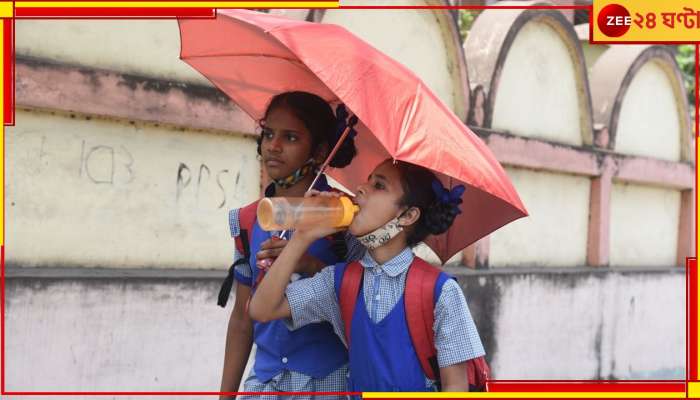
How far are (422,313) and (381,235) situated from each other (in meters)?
0.24

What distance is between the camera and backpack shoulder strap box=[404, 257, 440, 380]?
2.38 m

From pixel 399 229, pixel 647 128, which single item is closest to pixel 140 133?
pixel 399 229

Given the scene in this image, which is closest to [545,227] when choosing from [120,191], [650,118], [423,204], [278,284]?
[650,118]

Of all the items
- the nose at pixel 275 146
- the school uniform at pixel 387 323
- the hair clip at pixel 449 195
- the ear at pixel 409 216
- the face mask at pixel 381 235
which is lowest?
the school uniform at pixel 387 323

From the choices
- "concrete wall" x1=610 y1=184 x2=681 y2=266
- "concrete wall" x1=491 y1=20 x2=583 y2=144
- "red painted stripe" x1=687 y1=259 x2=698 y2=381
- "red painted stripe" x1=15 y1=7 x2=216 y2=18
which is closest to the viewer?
"red painted stripe" x1=15 y1=7 x2=216 y2=18

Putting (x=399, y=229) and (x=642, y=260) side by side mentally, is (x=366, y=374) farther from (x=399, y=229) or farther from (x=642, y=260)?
(x=642, y=260)

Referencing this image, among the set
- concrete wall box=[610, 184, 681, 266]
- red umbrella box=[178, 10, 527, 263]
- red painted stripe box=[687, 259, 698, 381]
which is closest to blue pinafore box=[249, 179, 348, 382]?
red umbrella box=[178, 10, 527, 263]

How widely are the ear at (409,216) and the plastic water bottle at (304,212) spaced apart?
0.15 m

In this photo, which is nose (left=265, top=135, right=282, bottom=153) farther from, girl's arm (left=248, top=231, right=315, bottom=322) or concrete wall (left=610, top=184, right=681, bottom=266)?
concrete wall (left=610, top=184, right=681, bottom=266)

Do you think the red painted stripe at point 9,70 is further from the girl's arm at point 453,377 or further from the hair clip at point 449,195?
the girl's arm at point 453,377

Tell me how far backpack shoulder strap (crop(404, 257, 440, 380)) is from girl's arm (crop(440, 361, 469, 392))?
47 millimetres

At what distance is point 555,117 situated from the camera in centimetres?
796

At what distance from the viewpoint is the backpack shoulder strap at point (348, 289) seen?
2.46m

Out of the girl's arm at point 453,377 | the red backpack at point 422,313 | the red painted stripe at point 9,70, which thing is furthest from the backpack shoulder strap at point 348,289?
the red painted stripe at point 9,70
